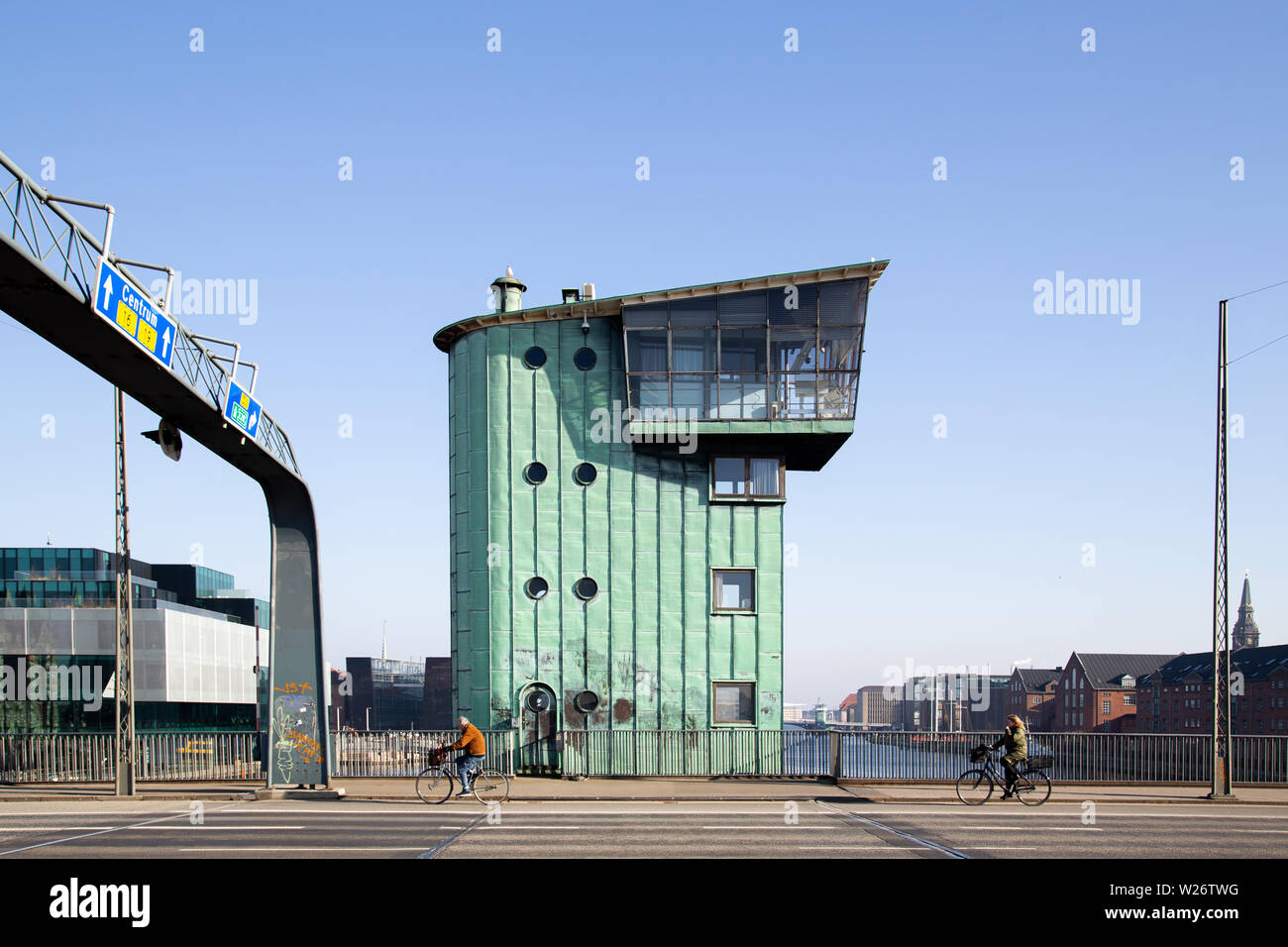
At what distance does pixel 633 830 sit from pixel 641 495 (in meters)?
13.8

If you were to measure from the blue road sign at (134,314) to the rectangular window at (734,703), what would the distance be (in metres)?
17.5

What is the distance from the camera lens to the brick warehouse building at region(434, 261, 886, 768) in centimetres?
2962

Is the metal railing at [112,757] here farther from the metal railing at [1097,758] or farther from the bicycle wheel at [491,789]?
the metal railing at [1097,758]

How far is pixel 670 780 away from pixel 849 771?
15.1 feet

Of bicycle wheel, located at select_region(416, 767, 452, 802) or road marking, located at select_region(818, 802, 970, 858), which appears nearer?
road marking, located at select_region(818, 802, 970, 858)

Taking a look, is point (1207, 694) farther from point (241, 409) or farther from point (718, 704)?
point (241, 409)

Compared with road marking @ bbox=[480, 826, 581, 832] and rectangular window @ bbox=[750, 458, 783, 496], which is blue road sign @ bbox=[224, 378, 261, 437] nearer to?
road marking @ bbox=[480, 826, 581, 832]

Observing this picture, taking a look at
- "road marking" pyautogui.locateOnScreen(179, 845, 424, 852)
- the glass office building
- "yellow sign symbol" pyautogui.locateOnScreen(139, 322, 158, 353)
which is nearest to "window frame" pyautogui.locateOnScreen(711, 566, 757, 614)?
"road marking" pyautogui.locateOnScreen(179, 845, 424, 852)

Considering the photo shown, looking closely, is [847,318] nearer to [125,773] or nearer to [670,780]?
[670,780]

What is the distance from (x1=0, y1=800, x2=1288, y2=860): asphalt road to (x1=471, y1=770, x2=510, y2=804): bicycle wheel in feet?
1.36

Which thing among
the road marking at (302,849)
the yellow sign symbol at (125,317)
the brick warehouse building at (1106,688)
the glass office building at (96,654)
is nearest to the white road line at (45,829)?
the road marking at (302,849)

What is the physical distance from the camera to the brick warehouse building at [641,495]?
29625 mm

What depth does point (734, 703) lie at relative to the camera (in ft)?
98.7
